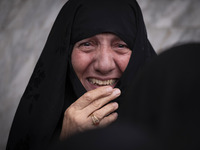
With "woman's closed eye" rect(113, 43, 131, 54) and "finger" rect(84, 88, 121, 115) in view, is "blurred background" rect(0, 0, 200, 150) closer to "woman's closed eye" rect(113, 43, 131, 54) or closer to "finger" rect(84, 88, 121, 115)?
"woman's closed eye" rect(113, 43, 131, 54)

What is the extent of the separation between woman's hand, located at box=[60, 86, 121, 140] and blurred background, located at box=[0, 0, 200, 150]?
1.56 metres

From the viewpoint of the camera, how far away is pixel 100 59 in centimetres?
118

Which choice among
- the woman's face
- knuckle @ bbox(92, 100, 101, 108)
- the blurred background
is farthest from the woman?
the blurred background

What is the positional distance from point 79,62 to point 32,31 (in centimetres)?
222

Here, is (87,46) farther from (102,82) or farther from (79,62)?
(102,82)

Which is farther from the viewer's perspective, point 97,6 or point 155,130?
point 97,6

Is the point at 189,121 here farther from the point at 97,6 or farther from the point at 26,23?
the point at 26,23

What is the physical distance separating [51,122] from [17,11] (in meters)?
2.81

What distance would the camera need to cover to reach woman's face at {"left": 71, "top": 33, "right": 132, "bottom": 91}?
3.87 ft

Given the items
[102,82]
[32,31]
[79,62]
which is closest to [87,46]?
[79,62]

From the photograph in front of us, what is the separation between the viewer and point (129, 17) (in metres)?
1.21

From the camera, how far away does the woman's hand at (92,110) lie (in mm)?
1030

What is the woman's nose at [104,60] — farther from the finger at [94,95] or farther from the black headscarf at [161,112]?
the black headscarf at [161,112]

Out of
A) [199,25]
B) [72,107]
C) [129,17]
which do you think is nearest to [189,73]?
[72,107]
